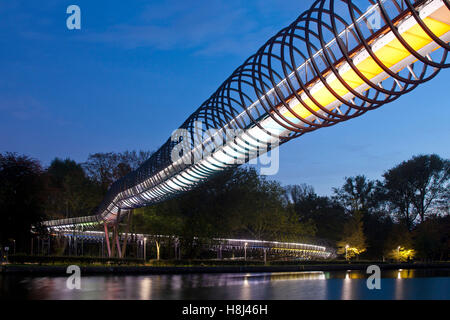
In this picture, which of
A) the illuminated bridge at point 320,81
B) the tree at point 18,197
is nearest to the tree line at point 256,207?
the tree at point 18,197

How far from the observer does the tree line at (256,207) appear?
40.5 metres

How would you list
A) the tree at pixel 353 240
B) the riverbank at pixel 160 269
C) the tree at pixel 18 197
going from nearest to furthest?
the riverbank at pixel 160 269, the tree at pixel 18 197, the tree at pixel 353 240

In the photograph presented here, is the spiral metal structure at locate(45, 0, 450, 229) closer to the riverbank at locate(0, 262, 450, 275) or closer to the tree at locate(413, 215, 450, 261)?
the riverbank at locate(0, 262, 450, 275)

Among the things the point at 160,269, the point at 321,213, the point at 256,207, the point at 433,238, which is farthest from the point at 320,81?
the point at 321,213

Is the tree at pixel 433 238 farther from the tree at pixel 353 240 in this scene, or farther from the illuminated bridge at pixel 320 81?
the illuminated bridge at pixel 320 81

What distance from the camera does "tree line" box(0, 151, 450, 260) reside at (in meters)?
40.5

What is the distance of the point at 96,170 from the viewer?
7100cm

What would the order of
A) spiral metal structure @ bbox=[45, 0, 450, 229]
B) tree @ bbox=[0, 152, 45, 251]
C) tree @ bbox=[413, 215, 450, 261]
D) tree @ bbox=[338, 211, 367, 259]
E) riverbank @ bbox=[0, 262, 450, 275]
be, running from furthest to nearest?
tree @ bbox=[413, 215, 450, 261] < tree @ bbox=[338, 211, 367, 259] < tree @ bbox=[0, 152, 45, 251] < riverbank @ bbox=[0, 262, 450, 275] < spiral metal structure @ bbox=[45, 0, 450, 229]

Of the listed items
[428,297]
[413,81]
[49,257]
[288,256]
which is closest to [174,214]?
[288,256]

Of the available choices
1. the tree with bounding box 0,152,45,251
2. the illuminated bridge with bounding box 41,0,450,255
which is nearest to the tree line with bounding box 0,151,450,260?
the tree with bounding box 0,152,45,251

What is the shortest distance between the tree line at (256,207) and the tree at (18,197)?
7cm

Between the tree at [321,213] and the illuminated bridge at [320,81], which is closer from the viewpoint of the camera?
the illuminated bridge at [320,81]

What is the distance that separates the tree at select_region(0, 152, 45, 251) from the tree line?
0.24 ft

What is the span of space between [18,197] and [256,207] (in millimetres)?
34803
